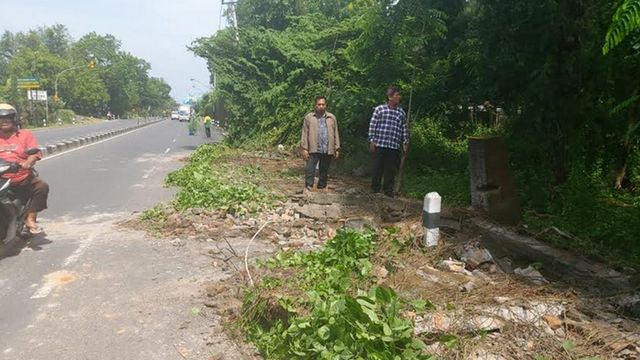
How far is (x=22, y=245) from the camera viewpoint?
254 inches

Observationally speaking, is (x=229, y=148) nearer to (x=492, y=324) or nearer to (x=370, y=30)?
(x=370, y=30)

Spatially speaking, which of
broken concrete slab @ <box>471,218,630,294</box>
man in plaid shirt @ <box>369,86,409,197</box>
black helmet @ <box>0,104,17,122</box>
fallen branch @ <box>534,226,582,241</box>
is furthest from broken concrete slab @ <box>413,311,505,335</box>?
black helmet @ <box>0,104,17,122</box>

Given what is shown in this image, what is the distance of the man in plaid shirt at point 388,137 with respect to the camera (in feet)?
26.1

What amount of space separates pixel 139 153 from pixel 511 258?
17.1 meters

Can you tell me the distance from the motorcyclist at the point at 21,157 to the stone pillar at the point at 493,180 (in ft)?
17.9

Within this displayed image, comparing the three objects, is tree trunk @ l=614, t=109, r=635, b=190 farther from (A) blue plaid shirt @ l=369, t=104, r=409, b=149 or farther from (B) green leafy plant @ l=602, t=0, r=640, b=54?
(B) green leafy plant @ l=602, t=0, r=640, b=54

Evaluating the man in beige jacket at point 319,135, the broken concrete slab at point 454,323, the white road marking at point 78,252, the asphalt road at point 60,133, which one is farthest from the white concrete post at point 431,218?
the asphalt road at point 60,133

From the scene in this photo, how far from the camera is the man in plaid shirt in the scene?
26.1 feet

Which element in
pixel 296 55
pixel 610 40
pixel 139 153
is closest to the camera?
pixel 610 40

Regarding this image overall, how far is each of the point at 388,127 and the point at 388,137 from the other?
0.16 meters

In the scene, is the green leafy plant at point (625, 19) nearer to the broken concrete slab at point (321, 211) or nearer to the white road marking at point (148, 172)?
the broken concrete slab at point (321, 211)

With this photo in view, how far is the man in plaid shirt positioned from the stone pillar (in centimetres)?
173

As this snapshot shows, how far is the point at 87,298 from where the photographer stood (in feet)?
15.5

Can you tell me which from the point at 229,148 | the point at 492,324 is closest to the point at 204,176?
the point at 229,148
